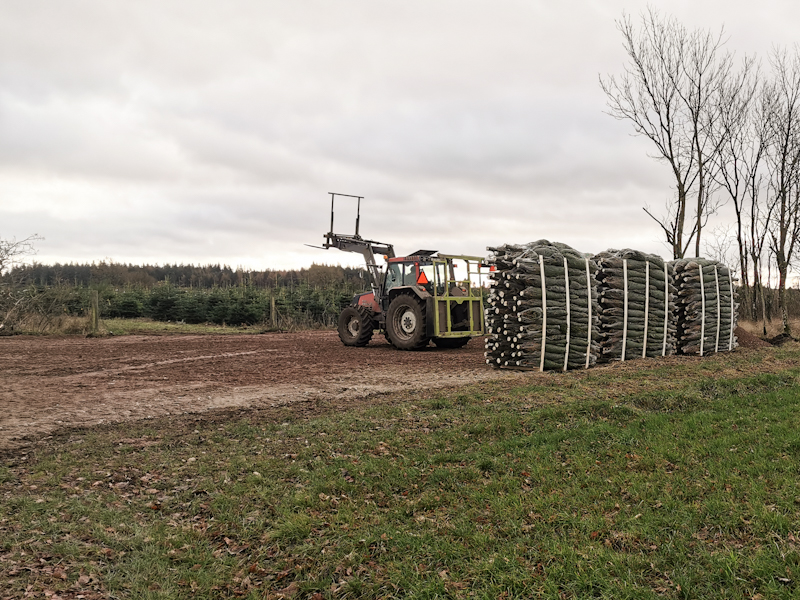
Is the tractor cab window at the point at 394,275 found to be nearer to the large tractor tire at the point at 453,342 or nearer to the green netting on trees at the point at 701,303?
the large tractor tire at the point at 453,342

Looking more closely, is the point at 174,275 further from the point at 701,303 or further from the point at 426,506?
the point at 426,506

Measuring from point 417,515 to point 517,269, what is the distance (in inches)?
286

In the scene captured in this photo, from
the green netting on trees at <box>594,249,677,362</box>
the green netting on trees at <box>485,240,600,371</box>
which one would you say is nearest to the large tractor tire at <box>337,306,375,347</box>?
the green netting on trees at <box>485,240,600,371</box>

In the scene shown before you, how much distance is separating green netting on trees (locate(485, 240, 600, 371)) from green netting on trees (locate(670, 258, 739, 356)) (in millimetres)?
3724

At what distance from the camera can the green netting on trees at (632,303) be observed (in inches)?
484

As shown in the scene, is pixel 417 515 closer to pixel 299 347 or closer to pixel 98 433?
pixel 98 433

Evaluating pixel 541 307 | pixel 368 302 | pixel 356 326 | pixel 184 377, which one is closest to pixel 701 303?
pixel 541 307

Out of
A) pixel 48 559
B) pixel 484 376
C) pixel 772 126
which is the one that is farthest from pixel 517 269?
pixel 772 126

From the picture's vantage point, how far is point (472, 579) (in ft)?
11.3

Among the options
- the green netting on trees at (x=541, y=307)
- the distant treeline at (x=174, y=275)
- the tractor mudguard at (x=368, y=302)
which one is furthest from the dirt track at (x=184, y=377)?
the distant treeline at (x=174, y=275)

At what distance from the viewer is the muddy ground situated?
8.02m

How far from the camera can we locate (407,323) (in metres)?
15.6

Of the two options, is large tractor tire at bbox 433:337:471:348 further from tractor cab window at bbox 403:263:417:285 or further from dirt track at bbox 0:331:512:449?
tractor cab window at bbox 403:263:417:285

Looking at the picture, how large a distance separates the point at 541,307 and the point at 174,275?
58.0m
